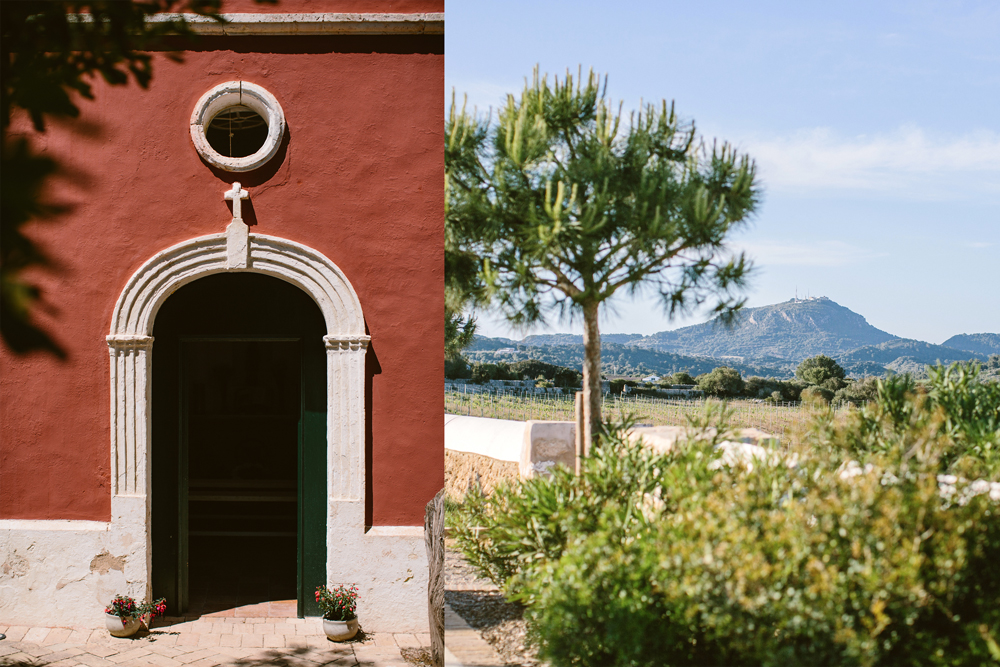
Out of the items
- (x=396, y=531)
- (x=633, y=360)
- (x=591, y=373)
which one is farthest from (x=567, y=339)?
(x=396, y=531)

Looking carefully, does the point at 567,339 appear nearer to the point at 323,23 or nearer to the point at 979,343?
the point at 979,343

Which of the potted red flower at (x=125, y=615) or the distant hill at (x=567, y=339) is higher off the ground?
the distant hill at (x=567, y=339)

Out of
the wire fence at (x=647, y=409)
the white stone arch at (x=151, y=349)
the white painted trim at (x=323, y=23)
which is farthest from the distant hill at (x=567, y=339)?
the white painted trim at (x=323, y=23)

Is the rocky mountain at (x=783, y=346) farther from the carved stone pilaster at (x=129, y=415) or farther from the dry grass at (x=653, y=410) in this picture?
the carved stone pilaster at (x=129, y=415)

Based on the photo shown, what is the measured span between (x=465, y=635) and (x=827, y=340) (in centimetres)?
221

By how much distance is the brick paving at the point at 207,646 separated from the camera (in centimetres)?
388

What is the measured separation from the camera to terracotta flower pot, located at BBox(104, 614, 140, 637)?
410cm

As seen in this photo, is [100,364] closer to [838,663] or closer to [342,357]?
[342,357]

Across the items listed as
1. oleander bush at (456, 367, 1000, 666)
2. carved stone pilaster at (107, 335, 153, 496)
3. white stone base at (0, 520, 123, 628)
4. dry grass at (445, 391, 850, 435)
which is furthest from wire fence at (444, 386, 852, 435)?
white stone base at (0, 520, 123, 628)

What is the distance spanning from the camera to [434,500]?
4.03 m

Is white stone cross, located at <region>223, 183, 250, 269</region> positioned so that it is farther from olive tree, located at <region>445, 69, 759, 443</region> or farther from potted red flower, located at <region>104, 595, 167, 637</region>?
potted red flower, located at <region>104, 595, 167, 637</region>

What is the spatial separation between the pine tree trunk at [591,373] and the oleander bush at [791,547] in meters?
0.22

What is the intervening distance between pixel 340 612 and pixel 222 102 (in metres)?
3.36

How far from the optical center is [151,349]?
4.34m
